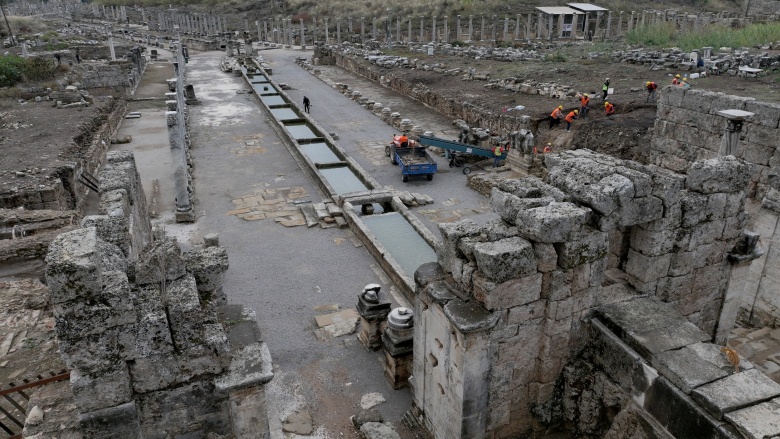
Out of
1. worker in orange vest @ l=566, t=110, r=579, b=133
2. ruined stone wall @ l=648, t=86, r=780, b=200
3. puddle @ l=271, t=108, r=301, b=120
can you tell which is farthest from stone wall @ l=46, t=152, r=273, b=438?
puddle @ l=271, t=108, r=301, b=120

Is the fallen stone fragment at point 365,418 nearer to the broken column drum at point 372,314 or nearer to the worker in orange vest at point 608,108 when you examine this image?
the broken column drum at point 372,314

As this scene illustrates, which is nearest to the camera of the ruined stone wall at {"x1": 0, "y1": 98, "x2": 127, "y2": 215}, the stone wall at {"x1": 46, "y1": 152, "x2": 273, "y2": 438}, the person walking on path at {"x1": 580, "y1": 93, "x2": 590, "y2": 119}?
the stone wall at {"x1": 46, "y1": 152, "x2": 273, "y2": 438}

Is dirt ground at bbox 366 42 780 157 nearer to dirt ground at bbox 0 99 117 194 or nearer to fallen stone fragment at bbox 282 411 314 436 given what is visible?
fallen stone fragment at bbox 282 411 314 436

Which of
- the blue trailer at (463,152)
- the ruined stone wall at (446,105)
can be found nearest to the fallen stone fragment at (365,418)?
the blue trailer at (463,152)

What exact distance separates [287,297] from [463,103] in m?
16.2

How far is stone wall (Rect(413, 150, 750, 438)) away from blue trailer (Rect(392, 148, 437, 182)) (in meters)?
10.6

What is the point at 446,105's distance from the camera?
26.1 metres

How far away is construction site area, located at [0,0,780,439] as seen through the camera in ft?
16.2

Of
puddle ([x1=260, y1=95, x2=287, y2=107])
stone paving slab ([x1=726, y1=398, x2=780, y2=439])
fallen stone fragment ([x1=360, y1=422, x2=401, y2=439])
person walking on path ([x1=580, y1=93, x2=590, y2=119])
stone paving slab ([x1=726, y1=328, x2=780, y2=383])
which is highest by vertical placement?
person walking on path ([x1=580, y1=93, x2=590, y2=119])

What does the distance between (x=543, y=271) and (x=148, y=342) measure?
3977 millimetres

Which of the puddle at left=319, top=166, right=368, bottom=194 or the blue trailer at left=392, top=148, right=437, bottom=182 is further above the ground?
the blue trailer at left=392, top=148, right=437, bottom=182

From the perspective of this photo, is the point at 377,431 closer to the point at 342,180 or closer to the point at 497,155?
the point at 342,180

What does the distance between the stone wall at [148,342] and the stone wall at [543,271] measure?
2.08 m

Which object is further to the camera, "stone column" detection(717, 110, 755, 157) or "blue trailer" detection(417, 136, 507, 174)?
"blue trailer" detection(417, 136, 507, 174)
